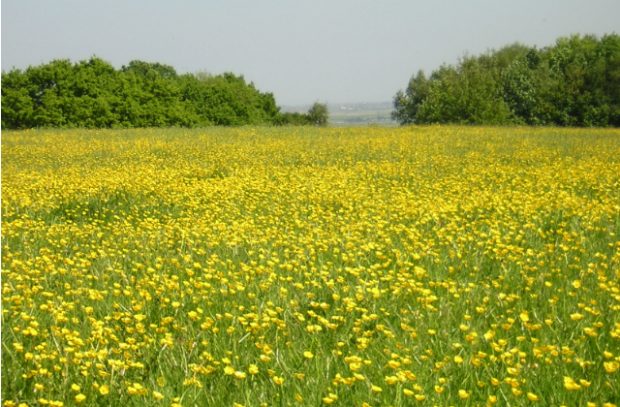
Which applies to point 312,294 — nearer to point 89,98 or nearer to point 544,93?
point 89,98

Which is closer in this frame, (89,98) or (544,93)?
(89,98)

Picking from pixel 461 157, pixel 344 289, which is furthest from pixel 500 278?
→ pixel 461 157

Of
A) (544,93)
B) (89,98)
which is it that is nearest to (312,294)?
(89,98)

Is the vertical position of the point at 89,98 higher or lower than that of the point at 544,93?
higher

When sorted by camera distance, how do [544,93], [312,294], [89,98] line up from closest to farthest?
[312,294] < [89,98] < [544,93]

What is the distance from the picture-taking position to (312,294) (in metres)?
4.05

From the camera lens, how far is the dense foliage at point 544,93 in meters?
40.5

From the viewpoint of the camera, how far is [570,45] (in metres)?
59.9

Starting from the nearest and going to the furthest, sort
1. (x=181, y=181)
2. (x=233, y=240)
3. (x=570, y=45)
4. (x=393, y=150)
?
(x=233, y=240)
(x=181, y=181)
(x=393, y=150)
(x=570, y=45)

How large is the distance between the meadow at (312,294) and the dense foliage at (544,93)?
3111 cm

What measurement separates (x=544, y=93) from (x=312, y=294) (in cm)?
4462

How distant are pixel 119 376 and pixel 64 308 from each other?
1.24 m

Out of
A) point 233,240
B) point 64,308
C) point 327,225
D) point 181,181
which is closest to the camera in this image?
point 64,308

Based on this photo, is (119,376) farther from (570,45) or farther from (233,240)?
(570,45)
